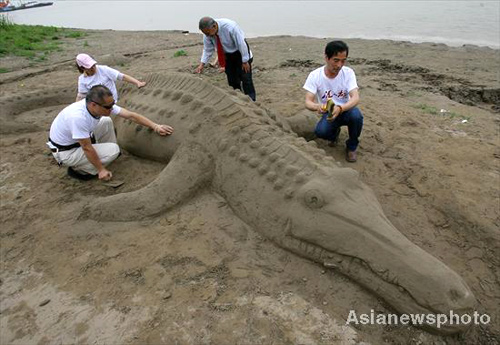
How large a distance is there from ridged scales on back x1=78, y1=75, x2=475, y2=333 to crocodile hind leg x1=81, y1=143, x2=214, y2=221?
1cm

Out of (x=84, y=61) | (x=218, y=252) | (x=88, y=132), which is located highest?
(x=84, y=61)

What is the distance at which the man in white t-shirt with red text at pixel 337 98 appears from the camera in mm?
4332

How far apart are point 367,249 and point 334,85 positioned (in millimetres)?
2381

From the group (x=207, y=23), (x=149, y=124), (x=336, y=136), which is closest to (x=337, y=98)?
(x=336, y=136)

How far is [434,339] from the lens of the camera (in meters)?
2.58

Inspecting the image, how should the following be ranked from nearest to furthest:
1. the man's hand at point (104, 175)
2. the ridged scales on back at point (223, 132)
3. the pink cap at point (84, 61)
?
the ridged scales on back at point (223, 132)
the man's hand at point (104, 175)
the pink cap at point (84, 61)

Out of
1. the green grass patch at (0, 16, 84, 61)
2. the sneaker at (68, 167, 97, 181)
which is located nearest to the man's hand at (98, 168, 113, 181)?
the sneaker at (68, 167, 97, 181)

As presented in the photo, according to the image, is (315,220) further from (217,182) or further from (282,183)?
(217,182)

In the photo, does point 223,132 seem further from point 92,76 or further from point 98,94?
point 92,76

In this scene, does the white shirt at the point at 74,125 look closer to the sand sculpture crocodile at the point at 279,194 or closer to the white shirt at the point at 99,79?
the sand sculpture crocodile at the point at 279,194

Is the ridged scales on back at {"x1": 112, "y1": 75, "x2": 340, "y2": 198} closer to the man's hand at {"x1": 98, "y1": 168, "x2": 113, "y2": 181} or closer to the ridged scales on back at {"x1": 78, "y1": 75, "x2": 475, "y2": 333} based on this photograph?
the ridged scales on back at {"x1": 78, "y1": 75, "x2": 475, "y2": 333}

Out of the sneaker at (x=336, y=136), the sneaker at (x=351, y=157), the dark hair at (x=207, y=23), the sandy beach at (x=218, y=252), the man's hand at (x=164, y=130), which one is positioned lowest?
the sandy beach at (x=218, y=252)

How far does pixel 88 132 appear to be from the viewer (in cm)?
418

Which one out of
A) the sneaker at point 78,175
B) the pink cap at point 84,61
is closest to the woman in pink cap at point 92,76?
the pink cap at point 84,61
